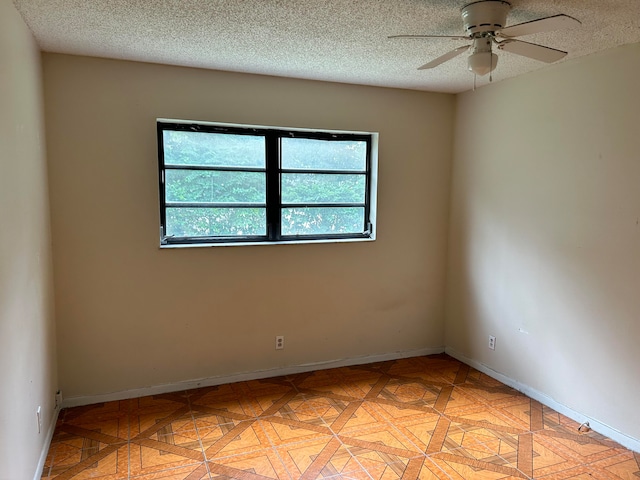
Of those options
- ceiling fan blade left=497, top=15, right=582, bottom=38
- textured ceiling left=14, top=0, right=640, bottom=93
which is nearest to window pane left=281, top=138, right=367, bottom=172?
textured ceiling left=14, top=0, right=640, bottom=93

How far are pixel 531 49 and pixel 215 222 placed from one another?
7.48 feet

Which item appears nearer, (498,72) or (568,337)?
(568,337)

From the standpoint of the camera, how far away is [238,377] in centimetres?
341

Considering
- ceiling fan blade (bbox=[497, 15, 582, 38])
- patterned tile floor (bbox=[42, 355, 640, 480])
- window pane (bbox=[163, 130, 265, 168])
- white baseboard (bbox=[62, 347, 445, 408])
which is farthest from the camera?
window pane (bbox=[163, 130, 265, 168])

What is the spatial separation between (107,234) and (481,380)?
297 centimetres

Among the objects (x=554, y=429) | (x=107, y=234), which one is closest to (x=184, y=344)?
(x=107, y=234)

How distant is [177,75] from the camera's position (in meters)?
A: 3.03

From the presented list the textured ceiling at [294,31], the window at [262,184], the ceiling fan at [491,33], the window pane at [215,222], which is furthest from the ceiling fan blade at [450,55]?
the window pane at [215,222]

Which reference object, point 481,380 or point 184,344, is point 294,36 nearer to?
point 184,344

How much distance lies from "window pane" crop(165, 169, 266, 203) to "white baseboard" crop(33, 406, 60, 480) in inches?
60.8

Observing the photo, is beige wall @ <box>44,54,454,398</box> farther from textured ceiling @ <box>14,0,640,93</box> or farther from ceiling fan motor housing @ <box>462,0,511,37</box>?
ceiling fan motor housing @ <box>462,0,511,37</box>

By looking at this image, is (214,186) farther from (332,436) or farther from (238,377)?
(332,436)

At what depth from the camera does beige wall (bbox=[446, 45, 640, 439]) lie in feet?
8.45

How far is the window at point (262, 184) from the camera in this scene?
319 cm
